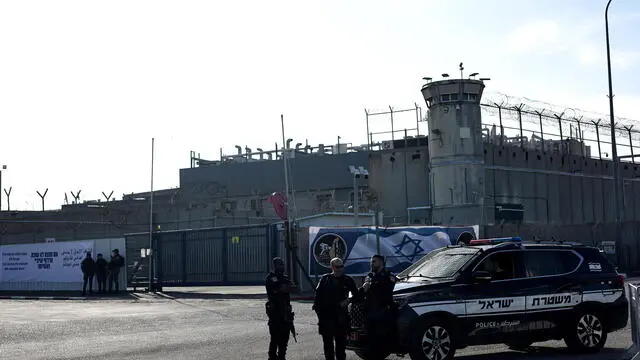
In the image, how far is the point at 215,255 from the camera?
106ft

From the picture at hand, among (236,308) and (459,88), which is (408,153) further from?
(236,308)

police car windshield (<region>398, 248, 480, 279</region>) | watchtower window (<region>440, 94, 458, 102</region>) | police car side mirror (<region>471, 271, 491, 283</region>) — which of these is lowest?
police car side mirror (<region>471, 271, 491, 283</region>)

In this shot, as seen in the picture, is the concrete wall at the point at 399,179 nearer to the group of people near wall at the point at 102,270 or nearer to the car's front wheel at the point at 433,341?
the group of people near wall at the point at 102,270

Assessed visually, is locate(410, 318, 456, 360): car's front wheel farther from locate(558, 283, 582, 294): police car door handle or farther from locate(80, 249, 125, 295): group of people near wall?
locate(80, 249, 125, 295): group of people near wall

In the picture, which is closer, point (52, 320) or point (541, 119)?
point (52, 320)

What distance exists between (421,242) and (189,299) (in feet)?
26.7

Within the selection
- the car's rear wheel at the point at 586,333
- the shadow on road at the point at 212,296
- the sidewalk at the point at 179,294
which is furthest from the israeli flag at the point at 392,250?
the car's rear wheel at the point at 586,333

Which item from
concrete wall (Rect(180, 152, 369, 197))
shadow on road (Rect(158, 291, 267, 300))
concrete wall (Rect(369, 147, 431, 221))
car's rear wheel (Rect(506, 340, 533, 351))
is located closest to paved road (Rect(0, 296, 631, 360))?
A: car's rear wheel (Rect(506, 340, 533, 351))

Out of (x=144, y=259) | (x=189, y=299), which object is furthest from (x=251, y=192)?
(x=189, y=299)

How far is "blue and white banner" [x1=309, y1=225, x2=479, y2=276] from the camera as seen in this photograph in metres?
28.1

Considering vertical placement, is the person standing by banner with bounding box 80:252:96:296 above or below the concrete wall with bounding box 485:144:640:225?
below

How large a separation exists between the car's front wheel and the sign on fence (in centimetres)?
2358

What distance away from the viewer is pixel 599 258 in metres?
13.9

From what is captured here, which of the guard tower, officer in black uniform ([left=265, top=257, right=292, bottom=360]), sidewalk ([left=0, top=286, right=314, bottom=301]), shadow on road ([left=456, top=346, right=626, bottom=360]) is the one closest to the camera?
officer in black uniform ([left=265, top=257, right=292, bottom=360])
